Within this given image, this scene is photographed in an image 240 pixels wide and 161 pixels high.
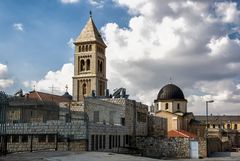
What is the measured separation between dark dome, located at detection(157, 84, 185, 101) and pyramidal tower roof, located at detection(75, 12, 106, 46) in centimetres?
1761

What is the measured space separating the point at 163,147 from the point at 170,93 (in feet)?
89.7

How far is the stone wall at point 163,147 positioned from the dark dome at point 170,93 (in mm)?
26703

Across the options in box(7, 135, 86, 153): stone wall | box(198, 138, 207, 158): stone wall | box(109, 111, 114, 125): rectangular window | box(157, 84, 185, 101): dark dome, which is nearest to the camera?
box(7, 135, 86, 153): stone wall

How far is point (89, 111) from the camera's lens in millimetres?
39375

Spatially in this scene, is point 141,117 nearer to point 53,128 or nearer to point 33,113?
point 33,113

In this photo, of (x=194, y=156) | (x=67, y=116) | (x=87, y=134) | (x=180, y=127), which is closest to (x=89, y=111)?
(x=67, y=116)

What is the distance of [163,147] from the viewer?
47344 millimetres

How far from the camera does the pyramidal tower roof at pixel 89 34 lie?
8200 centimetres

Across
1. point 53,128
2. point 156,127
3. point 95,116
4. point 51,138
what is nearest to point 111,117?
point 95,116

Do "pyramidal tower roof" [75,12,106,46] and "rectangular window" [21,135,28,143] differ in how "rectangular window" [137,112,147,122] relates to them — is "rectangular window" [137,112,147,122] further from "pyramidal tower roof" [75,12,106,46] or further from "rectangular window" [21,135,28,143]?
"pyramidal tower roof" [75,12,106,46]

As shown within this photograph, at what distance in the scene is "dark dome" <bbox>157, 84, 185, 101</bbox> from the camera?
73.6m

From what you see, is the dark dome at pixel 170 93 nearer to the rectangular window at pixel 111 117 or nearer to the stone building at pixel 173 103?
the stone building at pixel 173 103

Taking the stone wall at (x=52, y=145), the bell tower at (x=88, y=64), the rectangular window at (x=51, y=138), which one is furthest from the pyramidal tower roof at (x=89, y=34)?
the rectangular window at (x=51, y=138)

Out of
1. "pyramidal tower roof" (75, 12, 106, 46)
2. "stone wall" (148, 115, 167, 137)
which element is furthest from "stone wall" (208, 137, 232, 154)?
"pyramidal tower roof" (75, 12, 106, 46)
